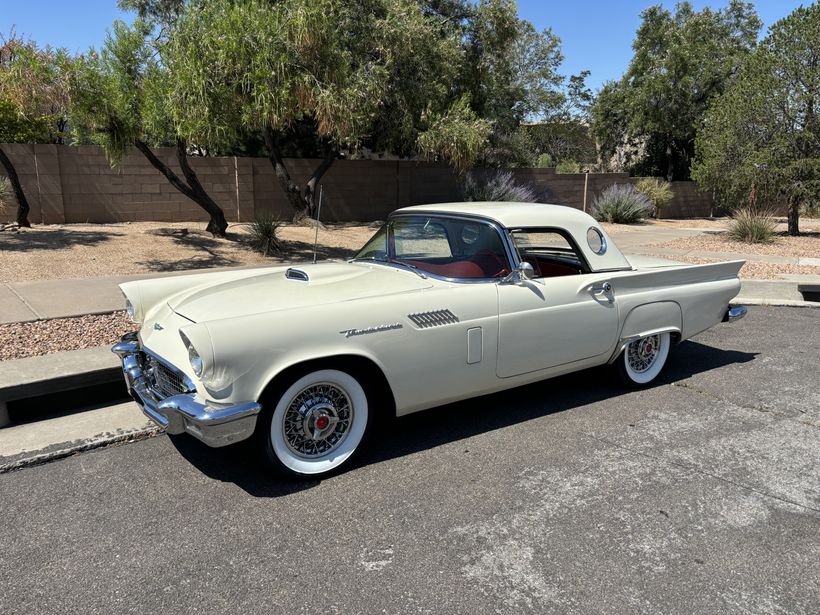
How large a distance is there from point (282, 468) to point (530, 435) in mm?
1730

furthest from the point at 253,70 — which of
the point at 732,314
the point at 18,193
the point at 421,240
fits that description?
the point at 732,314

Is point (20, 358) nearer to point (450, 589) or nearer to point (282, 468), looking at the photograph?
point (282, 468)

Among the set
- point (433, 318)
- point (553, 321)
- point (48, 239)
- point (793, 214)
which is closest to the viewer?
point (433, 318)

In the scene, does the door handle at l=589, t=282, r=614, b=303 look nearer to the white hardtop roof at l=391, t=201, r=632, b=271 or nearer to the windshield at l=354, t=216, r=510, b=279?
the white hardtop roof at l=391, t=201, r=632, b=271

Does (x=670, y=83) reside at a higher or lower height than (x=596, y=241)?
higher

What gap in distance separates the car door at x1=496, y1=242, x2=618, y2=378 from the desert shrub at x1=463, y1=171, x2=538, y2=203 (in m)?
14.8

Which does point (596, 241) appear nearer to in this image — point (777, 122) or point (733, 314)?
point (733, 314)

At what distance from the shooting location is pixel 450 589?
2.79m

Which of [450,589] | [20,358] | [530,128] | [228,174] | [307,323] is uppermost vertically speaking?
[530,128]

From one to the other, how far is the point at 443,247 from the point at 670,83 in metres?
26.8

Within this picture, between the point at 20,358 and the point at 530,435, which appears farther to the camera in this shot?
the point at 20,358

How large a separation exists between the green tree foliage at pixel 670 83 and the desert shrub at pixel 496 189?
10.1 m

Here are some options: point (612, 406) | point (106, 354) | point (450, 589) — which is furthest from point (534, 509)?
point (106, 354)

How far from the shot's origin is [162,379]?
12.4 ft
